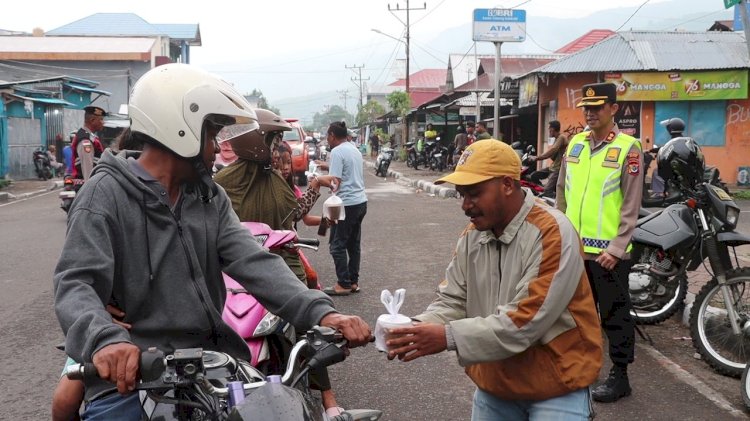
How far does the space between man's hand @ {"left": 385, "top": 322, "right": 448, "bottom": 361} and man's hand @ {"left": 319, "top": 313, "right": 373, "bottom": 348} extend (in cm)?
14

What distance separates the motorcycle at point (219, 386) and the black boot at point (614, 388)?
2.95 m

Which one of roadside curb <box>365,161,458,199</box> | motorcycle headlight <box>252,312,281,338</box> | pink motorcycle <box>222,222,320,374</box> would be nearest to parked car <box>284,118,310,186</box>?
roadside curb <box>365,161,458,199</box>

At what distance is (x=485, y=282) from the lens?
2688 mm

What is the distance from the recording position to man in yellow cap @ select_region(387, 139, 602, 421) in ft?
7.99

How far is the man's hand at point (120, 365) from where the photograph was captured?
5.93 ft

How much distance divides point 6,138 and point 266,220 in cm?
2051

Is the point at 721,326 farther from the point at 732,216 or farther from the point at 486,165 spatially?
the point at 486,165

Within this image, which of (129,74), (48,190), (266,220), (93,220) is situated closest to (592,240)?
(266,220)

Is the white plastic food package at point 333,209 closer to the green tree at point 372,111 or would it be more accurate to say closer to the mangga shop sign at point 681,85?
the mangga shop sign at point 681,85

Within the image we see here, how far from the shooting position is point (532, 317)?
242cm

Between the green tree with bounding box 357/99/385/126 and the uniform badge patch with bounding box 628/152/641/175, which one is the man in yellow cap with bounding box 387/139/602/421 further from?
the green tree with bounding box 357/99/385/126

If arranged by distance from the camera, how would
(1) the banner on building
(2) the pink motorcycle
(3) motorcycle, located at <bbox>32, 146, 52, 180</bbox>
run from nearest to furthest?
(2) the pink motorcycle < (1) the banner on building < (3) motorcycle, located at <bbox>32, 146, 52, 180</bbox>

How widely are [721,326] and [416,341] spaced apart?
11.6 feet

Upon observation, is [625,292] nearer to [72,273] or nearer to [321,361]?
[321,361]
